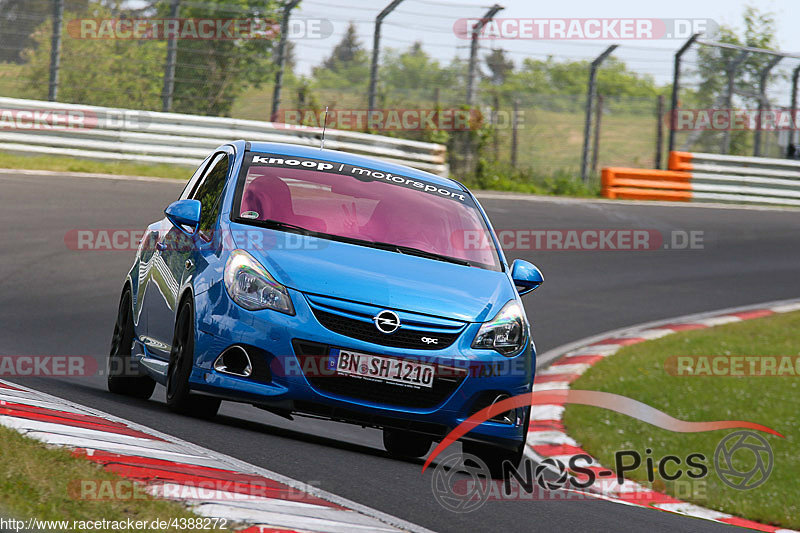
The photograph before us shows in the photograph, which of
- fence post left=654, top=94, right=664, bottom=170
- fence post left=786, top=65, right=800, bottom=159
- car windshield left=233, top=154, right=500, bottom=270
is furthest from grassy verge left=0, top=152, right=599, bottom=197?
car windshield left=233, top=154, right=500, bottom=270

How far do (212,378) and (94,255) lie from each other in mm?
7057

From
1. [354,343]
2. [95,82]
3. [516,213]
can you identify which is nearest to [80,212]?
[95,82]

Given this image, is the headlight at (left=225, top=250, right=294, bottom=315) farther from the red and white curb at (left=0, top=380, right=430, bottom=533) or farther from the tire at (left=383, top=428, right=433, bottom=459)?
the tire at (left=383, top=428, right=433, bottom=459)

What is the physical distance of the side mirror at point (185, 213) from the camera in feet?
21.0

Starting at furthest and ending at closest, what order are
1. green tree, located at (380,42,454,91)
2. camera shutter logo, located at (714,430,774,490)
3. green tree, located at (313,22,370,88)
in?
green tree, located at (380,42,454,91) → green tree, located at (313,22,370,88) → camera shutter logo, located at (714,430,774,490)

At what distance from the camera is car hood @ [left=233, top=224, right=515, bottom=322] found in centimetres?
568

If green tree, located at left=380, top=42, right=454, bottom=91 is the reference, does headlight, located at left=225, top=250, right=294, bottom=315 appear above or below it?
below

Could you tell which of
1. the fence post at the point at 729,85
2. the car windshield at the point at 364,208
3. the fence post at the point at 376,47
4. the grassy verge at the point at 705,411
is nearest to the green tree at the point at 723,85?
the fence post at the point at 729,85

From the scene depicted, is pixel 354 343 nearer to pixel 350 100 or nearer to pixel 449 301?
pixel 449 301

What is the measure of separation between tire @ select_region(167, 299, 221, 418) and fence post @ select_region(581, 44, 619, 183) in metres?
17.4

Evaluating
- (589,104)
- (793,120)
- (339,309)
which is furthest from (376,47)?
(339,309)

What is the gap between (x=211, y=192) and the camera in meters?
6.94

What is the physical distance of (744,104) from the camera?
78.0ft

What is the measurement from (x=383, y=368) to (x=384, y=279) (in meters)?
0.47
